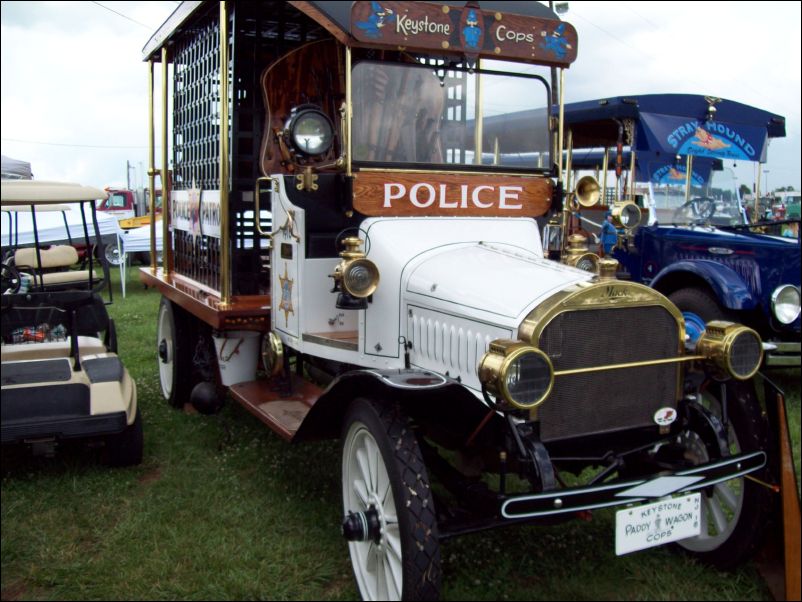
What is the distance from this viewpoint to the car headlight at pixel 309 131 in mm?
3820

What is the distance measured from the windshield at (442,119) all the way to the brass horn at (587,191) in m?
0.22

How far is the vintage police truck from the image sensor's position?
2848 mm

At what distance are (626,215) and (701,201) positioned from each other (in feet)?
4.41

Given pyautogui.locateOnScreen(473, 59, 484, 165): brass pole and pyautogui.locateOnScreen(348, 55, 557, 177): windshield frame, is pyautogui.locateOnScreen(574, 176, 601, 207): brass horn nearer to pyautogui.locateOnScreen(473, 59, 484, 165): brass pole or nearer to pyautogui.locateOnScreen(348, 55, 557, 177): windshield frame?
pyautogui.locateOnScreen(348, 55, 557, 177): windshield frame

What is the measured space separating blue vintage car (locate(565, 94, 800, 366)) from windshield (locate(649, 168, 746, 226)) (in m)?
0.01

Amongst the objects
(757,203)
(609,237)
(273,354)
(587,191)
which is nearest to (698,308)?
(609,237)

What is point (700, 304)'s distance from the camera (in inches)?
261

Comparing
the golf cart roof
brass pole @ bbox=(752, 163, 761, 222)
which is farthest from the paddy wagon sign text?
brass pole @ bbox=(752, 163, 761, 222)

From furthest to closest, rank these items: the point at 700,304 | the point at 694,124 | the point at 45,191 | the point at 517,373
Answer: the point at 694,124
the point at 700,304
the point at 45,191
the point at 517,373

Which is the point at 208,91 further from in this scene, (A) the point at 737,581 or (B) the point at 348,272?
(A) the point at 737,581

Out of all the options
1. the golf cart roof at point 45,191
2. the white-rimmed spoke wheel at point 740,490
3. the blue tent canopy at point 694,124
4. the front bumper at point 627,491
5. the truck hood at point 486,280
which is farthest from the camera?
the blue tent canopy at point 694,124

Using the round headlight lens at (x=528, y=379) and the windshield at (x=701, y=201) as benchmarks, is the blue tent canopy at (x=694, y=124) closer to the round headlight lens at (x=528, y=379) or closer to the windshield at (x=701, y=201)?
the windshield at (x=701, y=201)

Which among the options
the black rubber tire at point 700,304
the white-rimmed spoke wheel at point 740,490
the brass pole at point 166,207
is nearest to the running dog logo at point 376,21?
the white-rimmed spoke wheel at point 740,490

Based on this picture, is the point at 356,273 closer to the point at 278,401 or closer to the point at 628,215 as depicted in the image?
the point at 278,401
